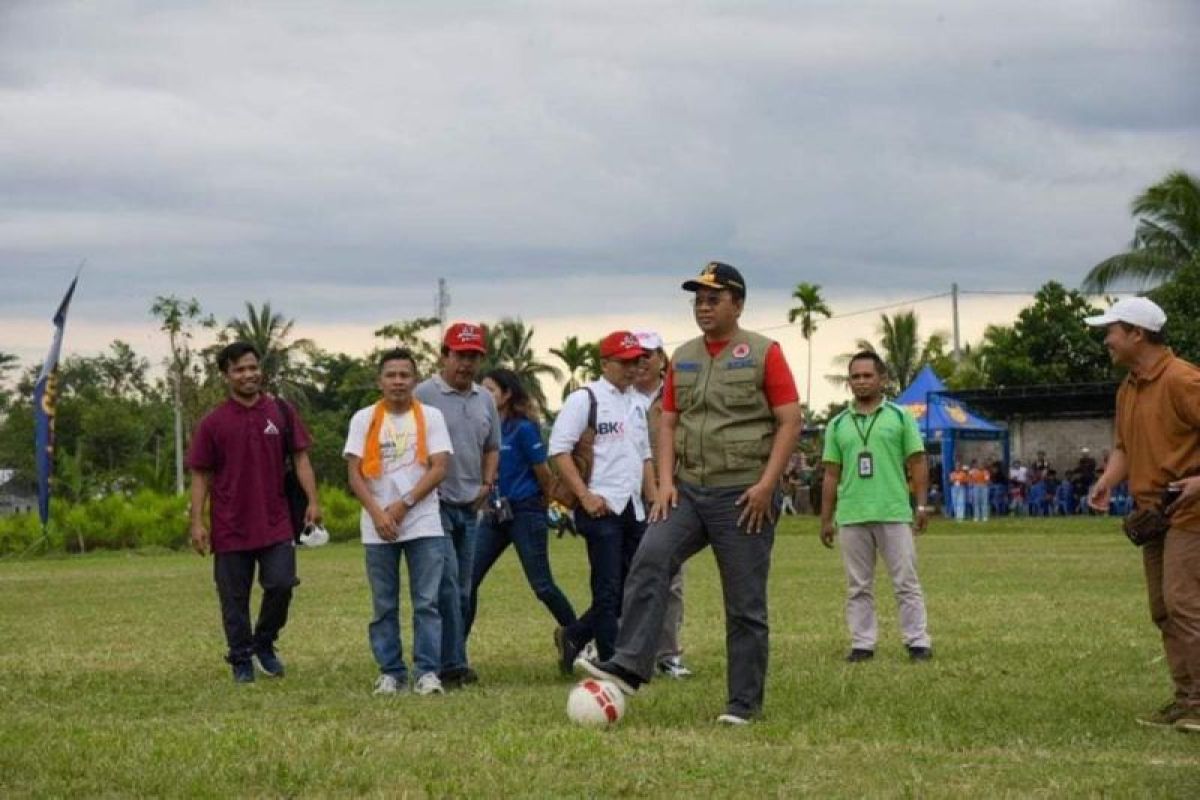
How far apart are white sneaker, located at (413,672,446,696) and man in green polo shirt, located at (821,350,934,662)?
3.01 metres

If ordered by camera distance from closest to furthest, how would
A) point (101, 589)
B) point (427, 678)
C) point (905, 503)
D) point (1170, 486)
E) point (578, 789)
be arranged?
point (578, 789), point (1170, 486), point (427, 678), point (905, 503), point (101, 589)

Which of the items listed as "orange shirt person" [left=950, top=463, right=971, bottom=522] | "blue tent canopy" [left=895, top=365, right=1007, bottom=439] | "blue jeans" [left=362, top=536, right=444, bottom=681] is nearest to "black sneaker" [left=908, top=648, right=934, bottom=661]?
"blue jeans" [left=362, top=536, right=444, bottom=681]

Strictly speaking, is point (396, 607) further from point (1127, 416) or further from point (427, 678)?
point (1127, 416)

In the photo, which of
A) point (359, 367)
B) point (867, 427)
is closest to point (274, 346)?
point (359, 367)

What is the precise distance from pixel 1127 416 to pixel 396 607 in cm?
417

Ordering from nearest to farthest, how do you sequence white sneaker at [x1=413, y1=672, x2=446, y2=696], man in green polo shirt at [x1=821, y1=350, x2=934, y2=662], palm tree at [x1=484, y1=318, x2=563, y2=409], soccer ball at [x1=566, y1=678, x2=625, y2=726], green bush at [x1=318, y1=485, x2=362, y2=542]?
soccer ball at [x1=566, y1=678, x2=625, y2=726] → white sneaker at [x1=413, y1=672, x2=446, y2=696] → man in green polo shirt at [x1=821, y1=350, x2=934, y2=662] → green bush at [x1=318, y1=485, x2=362, y2=542] → palm tree at [x1=484, y1=318, x2=563, y2=409]

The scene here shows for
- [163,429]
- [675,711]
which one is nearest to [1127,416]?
[675,711]

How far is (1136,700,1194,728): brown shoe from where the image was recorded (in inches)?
352

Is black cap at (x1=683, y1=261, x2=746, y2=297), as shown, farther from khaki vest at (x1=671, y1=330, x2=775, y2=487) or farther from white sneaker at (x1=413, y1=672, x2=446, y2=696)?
white sneaker at (x1=413, y1=672, x2=446, y2=696)

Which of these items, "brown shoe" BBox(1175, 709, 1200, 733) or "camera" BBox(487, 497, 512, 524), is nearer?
"brown shoe" BBox(1175, 709, 1200, 733)

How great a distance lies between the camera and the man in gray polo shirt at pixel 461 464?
37.8 ft

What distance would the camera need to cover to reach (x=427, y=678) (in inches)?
426

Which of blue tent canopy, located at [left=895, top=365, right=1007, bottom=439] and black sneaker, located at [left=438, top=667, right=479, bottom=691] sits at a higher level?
blue tent canopy, located at [left=895, top=365, right=1007, bottom=439]

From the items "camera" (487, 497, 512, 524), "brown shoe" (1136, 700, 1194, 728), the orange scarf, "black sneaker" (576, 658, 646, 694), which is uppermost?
the orange scarf
